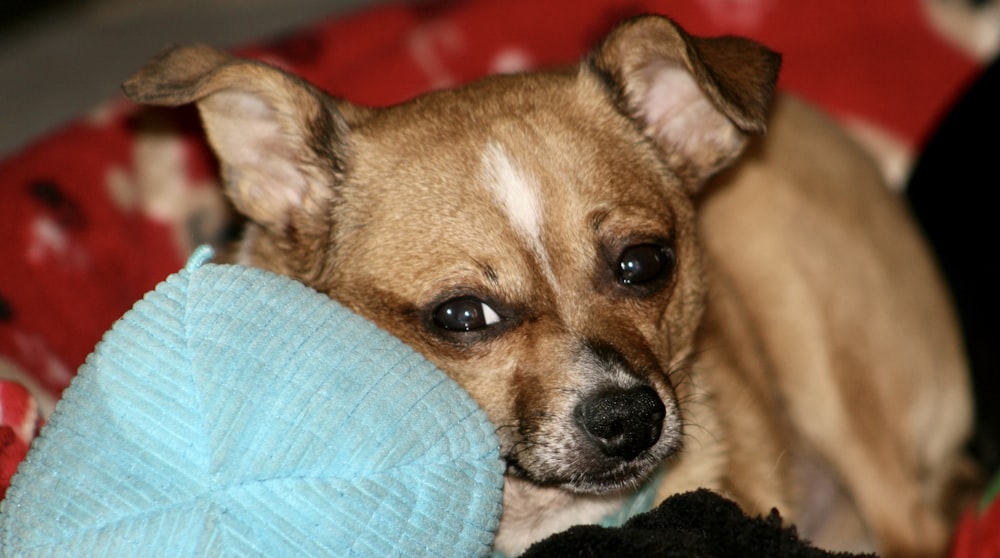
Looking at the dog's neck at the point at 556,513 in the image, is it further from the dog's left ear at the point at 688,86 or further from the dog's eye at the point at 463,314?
the dog's left ear at the point at 688,86

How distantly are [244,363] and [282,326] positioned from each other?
0.12 metres

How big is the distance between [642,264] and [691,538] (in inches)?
29.5

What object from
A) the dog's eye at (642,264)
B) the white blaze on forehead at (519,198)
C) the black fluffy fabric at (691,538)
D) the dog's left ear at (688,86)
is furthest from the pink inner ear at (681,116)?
the black fluffy fabric at (691,538)

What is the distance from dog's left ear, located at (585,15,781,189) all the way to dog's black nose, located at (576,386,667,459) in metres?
0.75

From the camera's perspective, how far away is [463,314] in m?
2.25

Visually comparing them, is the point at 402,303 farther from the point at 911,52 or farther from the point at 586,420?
the point at 911,52

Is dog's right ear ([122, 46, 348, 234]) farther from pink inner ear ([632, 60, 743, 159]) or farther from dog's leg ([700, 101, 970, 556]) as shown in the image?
dog's leg ([700, 101, 970, 556])

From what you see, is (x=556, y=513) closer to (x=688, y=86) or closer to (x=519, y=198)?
(x=519, y=198)

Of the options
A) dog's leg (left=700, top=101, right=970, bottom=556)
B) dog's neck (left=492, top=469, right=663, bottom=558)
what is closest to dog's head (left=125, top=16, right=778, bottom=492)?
dog's neck (left=492, top=469, right=663, bottom=558)

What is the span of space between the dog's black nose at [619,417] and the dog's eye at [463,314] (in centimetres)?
31

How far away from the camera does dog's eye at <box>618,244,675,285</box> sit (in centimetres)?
237

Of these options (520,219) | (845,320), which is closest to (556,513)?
(520,219)

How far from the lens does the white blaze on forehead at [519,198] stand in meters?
2.25

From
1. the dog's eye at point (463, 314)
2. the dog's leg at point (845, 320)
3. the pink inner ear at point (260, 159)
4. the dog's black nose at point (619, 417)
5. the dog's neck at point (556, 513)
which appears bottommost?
the dog's leg at point (845, 320)
